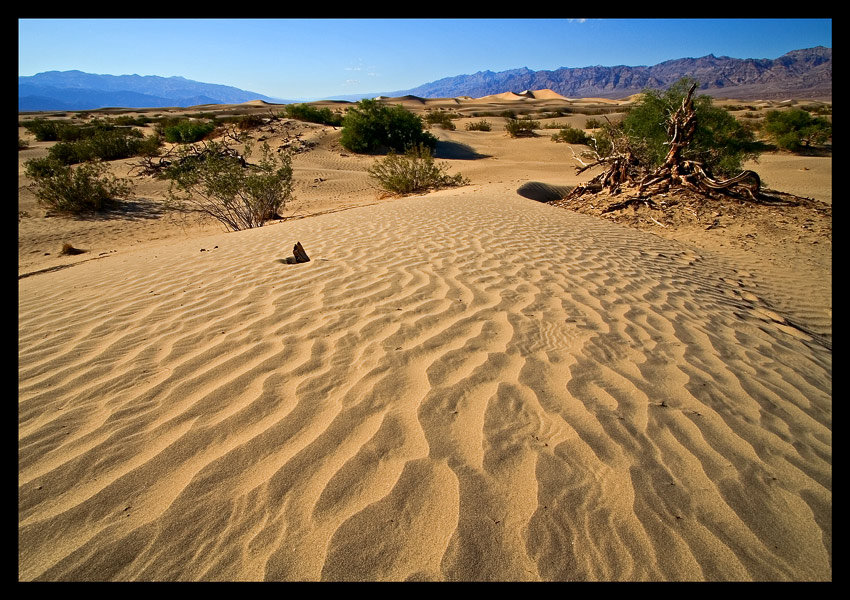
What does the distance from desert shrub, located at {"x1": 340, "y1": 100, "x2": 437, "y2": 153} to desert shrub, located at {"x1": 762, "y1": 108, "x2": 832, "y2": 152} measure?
52.9 feet

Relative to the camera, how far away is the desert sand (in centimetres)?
121

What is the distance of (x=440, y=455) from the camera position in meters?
1.56

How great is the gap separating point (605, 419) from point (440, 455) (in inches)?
32.7

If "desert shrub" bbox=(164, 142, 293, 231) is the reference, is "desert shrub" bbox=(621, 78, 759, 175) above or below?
above

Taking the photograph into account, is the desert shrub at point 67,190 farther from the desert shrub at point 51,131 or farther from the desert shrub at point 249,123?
the desert shrub at point 51,131

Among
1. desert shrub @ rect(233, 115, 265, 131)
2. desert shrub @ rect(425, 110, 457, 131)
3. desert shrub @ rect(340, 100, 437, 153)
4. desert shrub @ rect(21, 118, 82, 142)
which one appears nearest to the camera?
desert shrub @ rect(21, 118, 82, 142)

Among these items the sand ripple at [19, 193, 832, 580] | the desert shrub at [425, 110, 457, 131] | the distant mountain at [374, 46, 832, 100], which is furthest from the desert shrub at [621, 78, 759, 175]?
the distant mountain at [374, 46, 832, 100]

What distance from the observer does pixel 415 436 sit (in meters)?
1.66

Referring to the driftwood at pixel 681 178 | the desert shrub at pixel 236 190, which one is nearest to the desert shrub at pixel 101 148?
the desert shrub at pixel 236 190

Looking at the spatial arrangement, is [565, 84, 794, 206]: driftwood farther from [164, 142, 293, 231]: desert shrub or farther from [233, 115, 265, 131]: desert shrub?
[233, 115, 265, 131]: desert shrub
